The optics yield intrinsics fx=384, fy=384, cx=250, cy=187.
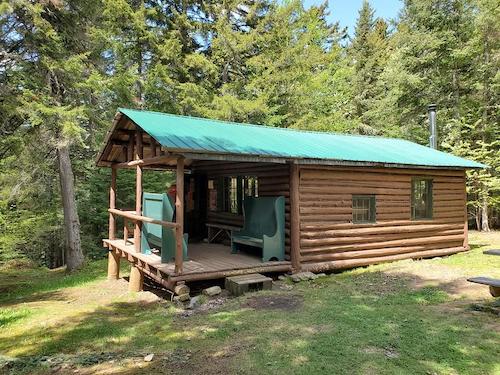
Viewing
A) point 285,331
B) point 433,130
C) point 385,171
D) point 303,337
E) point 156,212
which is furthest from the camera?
Result: point 433,130

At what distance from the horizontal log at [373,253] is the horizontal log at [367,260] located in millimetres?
87

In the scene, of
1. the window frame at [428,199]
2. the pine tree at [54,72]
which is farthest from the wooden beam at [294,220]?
the pine tree at [54,72]

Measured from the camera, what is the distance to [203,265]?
8.84 m

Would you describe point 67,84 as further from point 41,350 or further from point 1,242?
point 41,350

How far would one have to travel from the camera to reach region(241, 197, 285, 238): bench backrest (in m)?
9.66

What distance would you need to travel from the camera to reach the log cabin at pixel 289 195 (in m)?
8.61

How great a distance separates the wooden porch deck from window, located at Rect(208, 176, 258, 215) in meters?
1.74

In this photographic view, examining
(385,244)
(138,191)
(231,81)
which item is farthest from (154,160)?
(231,81)

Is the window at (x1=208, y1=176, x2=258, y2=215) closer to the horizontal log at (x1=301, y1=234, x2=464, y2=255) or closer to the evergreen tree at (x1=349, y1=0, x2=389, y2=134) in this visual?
the horizontal log at (x1=301, y1=234, x2=464, y2=255)

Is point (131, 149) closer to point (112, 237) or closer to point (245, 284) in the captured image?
point (112, 237)

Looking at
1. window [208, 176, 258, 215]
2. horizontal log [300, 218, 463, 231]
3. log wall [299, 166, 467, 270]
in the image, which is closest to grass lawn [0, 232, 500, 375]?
log wall [299, 166, 467, 270]

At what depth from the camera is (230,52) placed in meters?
20.5

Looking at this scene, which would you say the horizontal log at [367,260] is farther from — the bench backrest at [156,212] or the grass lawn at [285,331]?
the bench backrest at [156,212]

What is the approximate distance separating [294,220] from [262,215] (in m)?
1.05
